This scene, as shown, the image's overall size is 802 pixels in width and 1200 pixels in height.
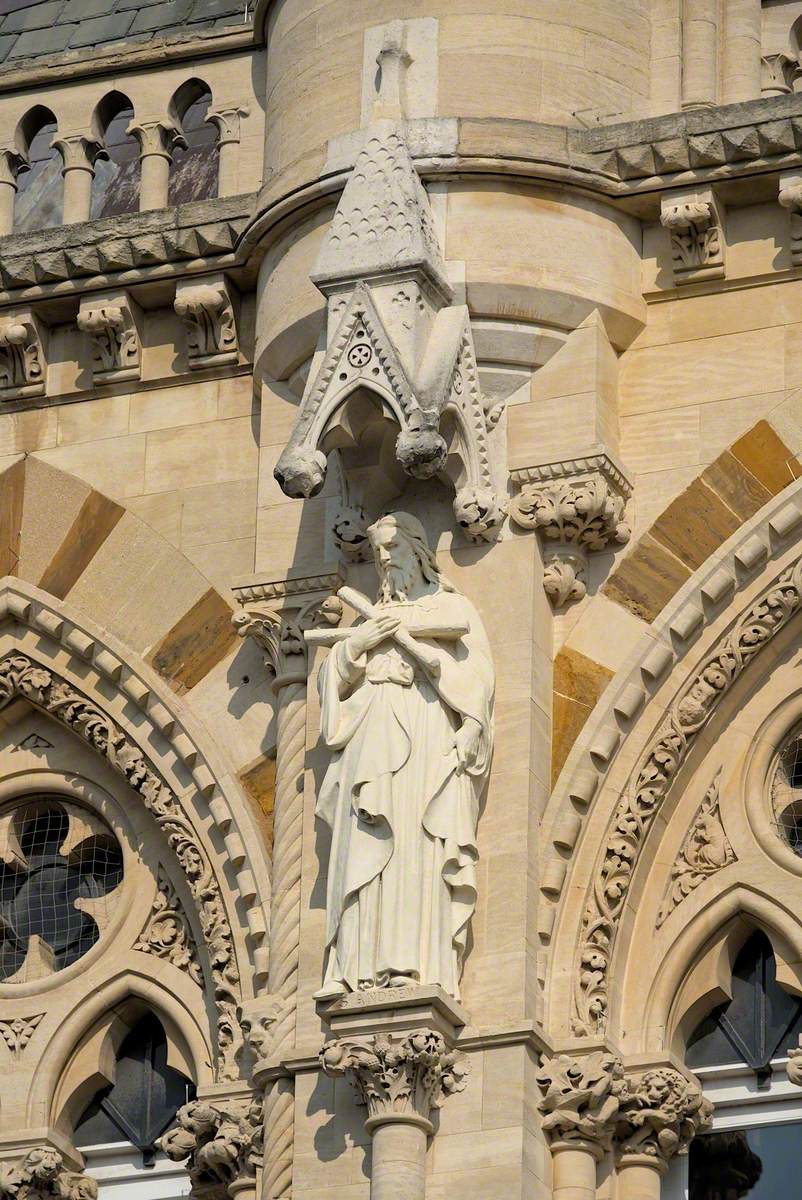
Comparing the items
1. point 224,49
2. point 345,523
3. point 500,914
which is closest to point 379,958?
point 500,914

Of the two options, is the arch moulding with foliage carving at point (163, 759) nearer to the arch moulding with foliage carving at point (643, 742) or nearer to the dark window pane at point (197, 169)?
the arch moulding with foliage carving at point (643, 742)

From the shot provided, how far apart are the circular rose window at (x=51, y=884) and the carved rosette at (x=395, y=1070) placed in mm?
2240

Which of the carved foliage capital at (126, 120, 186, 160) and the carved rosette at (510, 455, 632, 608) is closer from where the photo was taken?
the carved rosette at (510, 455, 632, 608)

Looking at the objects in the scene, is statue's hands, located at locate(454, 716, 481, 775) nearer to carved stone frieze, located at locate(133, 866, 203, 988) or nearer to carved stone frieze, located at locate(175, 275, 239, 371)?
carved stone frieze, located at locate(133, 866, 203, 988)

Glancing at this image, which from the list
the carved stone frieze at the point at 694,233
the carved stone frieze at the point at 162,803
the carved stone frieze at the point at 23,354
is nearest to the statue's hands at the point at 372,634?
the carved stone frieze at the point at 162,803

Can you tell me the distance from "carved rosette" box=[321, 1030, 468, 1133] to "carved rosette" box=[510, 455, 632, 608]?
2117 mm

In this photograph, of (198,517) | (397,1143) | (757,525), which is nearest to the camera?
(397,1143)

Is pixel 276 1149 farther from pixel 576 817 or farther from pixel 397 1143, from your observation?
pixel 576 817

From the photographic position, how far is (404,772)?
48.1ft

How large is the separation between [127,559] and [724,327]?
9.23ft

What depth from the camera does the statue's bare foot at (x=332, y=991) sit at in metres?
14.3

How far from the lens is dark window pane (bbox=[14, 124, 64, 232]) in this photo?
18812mm

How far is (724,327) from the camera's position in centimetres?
1567

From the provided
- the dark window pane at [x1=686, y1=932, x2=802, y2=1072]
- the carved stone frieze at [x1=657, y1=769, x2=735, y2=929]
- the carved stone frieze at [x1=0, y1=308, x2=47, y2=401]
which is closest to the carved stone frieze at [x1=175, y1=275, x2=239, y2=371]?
the carved stone frieze at [x1=0, y1=308, x2=47, y2=401]
